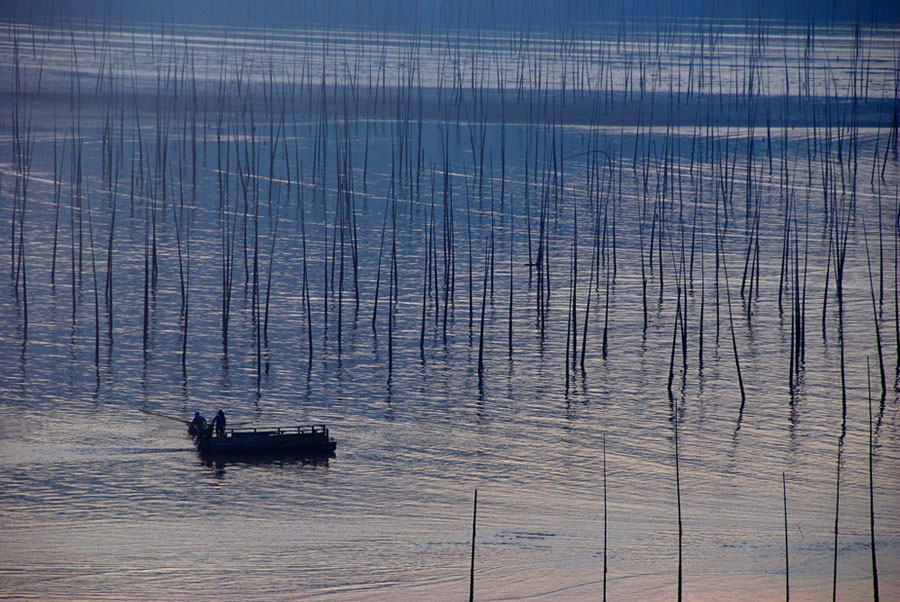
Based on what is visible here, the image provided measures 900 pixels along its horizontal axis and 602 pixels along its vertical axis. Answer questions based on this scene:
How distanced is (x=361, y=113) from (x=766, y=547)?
55.8m

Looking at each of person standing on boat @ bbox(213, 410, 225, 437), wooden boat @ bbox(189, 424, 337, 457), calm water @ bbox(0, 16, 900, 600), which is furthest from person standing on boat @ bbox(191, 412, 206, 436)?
calm water @ bbox(0, 16, 900, 600)

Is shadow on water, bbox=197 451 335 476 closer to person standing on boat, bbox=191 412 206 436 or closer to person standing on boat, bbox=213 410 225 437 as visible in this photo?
person standing on boat, bbox=213 410 225 437

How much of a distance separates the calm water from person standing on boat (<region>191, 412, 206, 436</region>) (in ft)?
1.67

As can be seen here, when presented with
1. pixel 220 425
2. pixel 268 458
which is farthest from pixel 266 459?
pixel 220 425

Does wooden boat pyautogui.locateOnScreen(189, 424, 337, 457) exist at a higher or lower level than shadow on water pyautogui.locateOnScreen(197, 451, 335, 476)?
higher

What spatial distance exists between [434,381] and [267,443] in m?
8.16

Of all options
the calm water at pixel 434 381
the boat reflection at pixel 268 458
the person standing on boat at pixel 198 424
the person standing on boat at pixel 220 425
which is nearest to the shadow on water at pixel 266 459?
the boat reflection at pixel 268 458

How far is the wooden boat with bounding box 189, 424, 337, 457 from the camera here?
99.6 ft

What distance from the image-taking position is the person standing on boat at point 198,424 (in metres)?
30.7

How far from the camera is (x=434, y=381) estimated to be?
37.7 m

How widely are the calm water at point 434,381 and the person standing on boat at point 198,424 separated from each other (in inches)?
20.0

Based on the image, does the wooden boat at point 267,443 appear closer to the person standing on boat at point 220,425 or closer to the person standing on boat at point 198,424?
the person standing on boat at point 220,425

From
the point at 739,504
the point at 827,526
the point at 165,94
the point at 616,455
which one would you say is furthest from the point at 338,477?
the point at 165,94

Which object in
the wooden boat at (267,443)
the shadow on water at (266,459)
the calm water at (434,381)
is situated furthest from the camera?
the wooden boat at (267,443)
